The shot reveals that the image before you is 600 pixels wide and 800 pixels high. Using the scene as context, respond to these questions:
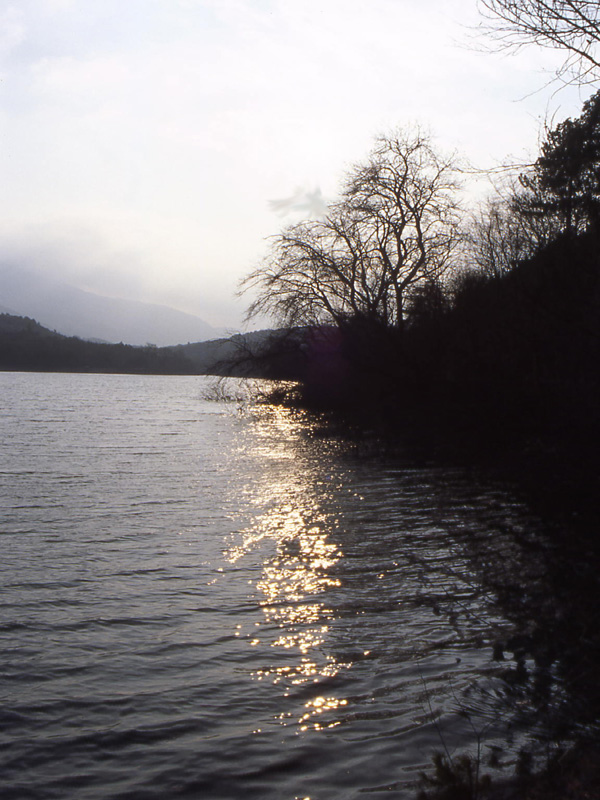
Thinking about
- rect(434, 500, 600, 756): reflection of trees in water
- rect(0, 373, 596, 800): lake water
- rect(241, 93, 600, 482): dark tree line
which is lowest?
rect(0, 373, 596, 800): lake water

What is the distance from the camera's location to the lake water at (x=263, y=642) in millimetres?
4633

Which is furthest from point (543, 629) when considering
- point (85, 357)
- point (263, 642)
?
point (85, 357)

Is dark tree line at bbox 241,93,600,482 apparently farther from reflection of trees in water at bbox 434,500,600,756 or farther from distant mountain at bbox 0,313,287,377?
distant mountain at bbox 0,313,287,377

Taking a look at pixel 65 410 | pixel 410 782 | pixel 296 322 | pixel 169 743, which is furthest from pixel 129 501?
pixel 65 410

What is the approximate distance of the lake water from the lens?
4.63 metres

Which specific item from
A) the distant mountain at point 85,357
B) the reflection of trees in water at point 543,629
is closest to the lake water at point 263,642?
the reflection of trees in water at point 543,629

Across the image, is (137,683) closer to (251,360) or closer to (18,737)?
(18,737)

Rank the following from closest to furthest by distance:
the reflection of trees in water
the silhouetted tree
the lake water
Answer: the lake water < the reflection of trees in water < the silhouetted tree

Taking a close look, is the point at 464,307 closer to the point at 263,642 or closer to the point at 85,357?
the point at 263,642

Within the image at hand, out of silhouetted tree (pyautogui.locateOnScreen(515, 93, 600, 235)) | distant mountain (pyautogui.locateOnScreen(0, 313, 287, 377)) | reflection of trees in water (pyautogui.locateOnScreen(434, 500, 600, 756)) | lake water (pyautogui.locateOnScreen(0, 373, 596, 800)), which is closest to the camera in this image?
lake water (pyautogui.locateOnScreen(0, 373, 596, 800))

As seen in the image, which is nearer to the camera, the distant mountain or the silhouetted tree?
the silhouetted tree

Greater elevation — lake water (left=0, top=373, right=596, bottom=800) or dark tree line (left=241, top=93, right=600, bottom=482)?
dark tree line (left=241, top=93, right=600, bottom=482)

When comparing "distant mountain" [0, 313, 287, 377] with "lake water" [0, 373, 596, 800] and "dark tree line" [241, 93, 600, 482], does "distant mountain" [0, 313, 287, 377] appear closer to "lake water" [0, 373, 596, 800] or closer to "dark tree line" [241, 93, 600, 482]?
"dark tree line" [241, 93, 600, 482]

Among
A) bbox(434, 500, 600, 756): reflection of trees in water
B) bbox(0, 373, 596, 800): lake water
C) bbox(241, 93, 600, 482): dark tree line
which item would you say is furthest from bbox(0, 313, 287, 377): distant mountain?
bbox(434, 500, 600, 756): reflection of trees in water
